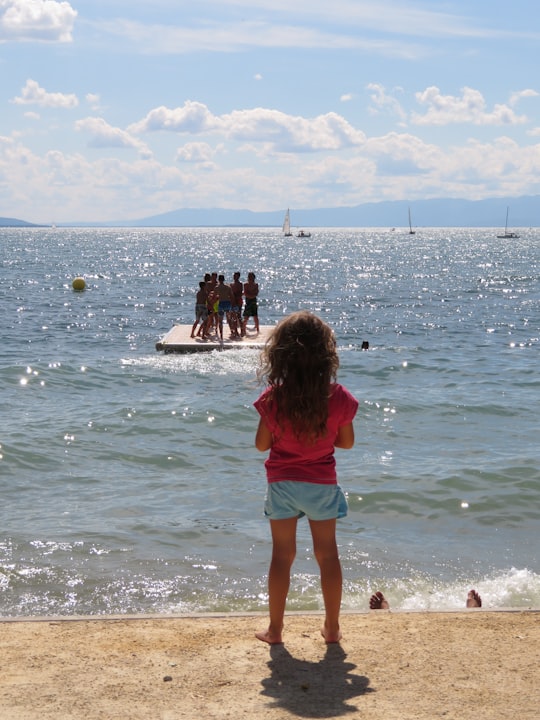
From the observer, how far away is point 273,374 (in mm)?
4320

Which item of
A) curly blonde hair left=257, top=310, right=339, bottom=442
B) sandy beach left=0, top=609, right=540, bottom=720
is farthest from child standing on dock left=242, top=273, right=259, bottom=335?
curly blonde hair left=257, top=310, right=339, bottom=442

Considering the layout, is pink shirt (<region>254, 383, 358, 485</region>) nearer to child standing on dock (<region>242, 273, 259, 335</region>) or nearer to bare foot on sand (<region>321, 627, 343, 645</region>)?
bare foot on sand (<region>321, 627, 343, 645</region>)

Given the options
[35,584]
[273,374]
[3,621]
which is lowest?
[35,584]

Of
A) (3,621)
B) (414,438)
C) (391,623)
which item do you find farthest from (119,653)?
(414,438)

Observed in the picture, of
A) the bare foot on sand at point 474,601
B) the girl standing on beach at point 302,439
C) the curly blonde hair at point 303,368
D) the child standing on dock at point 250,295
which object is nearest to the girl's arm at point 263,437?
the girl standing on beach at point 302,439

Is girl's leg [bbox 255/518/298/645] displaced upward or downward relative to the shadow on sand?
upward

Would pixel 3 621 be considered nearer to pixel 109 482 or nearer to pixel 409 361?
pixel 109 482

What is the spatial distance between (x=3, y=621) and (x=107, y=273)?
6238 centimetres

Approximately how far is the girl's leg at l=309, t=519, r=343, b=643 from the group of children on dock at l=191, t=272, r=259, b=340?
52.3 ft

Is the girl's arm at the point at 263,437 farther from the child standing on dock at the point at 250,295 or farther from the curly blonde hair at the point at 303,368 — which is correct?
the child standing on dock at the point at 250,295

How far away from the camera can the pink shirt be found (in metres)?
4.34

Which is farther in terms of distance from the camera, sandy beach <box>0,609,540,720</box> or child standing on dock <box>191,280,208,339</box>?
child standing on dock <box>191,280,208,339</box>

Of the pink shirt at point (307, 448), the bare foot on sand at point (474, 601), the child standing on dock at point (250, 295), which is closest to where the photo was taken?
the pink shirt at point (307, 448)

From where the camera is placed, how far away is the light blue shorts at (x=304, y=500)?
14.5 feet
